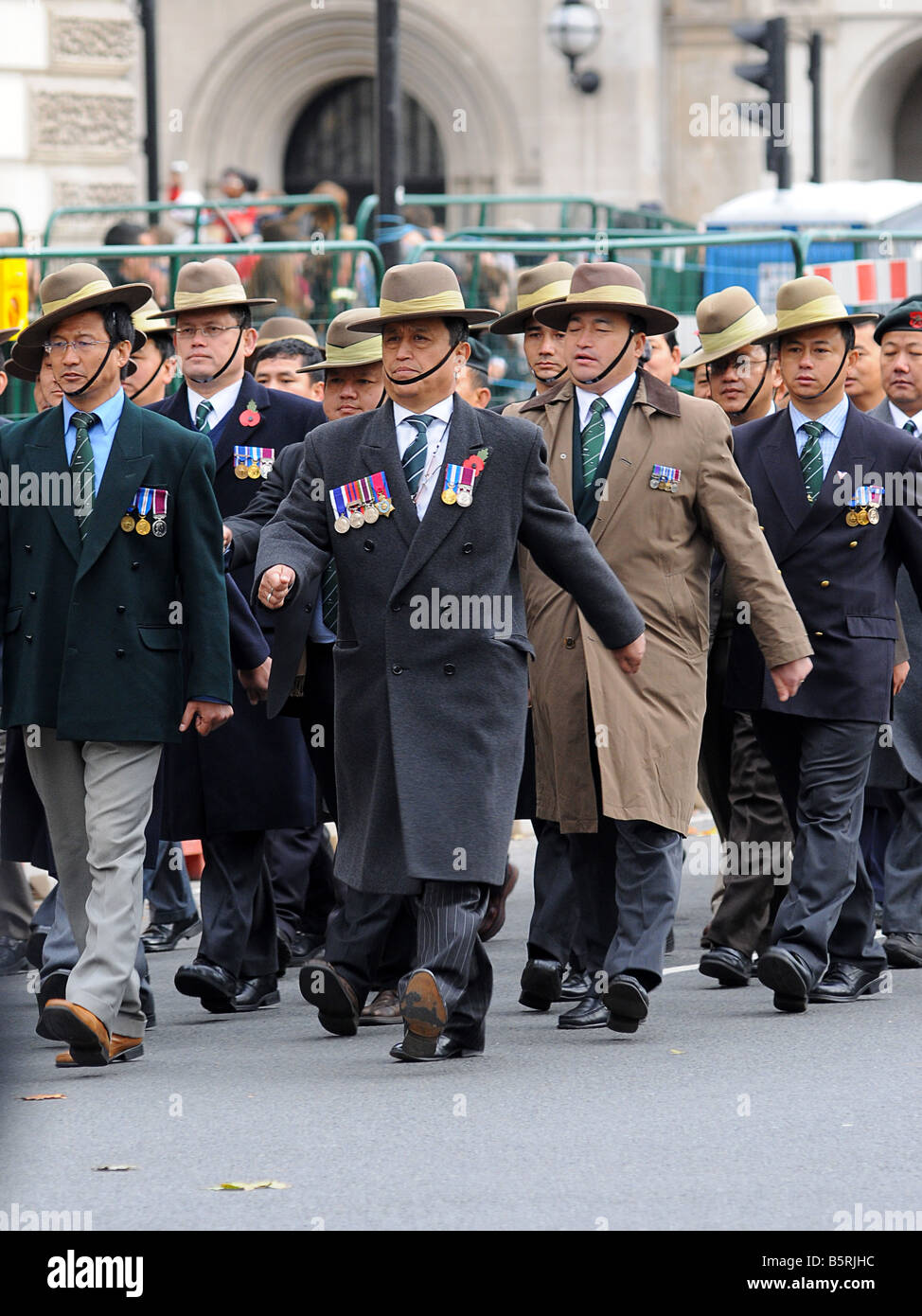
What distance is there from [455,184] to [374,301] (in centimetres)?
1919

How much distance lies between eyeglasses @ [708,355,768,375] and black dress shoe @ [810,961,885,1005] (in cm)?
229

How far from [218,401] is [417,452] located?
4.60ft

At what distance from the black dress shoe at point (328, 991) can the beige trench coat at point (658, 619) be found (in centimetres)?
83

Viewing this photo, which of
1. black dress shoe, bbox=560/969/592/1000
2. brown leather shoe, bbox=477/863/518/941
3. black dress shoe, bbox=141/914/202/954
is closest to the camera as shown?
black dress shoe, bbox=560/969/592/1000

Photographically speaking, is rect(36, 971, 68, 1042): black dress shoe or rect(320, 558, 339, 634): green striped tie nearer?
rect(36, 971, 68, 1042): black dress shoe

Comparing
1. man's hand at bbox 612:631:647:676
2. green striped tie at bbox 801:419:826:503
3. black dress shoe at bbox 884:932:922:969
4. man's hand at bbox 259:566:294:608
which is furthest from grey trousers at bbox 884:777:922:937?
man's hand at bbox 259:566:294:608

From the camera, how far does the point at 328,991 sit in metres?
7.14

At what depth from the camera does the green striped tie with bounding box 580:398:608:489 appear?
7.62m

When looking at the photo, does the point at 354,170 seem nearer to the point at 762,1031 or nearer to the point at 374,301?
the point at 374,301

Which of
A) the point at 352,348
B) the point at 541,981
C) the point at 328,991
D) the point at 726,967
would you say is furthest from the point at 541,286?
the point at 328,991

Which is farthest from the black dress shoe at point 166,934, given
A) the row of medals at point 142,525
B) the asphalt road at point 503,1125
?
the row of medals at point 142,525

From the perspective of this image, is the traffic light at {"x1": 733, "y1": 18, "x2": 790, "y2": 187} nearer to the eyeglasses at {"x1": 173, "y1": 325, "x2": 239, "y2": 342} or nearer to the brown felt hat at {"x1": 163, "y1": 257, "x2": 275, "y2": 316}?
the brown felt hat at {"x1": 163, "y1": 257, "x2": 275, "y2": 316}

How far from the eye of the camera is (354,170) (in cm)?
3291
